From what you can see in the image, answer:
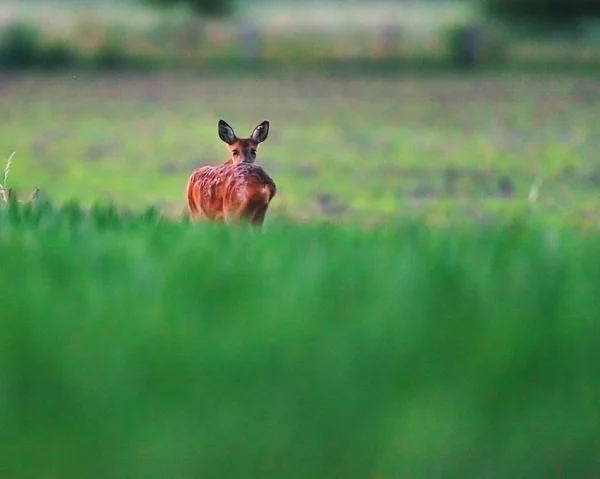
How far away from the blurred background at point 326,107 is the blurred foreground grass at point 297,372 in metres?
1.24

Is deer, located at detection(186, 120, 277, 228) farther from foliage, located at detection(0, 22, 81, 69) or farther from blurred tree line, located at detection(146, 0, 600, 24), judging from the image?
blurred tree line, located at detection(146, 0, 600, 24)

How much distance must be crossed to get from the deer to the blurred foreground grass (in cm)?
236

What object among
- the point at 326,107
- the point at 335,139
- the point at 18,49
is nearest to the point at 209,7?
the point at 18,49

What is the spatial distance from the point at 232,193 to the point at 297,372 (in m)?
2.81

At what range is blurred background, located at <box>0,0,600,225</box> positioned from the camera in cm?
1231

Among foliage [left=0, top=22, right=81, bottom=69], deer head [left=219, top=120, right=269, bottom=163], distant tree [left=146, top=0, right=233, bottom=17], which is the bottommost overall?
deer head [left=219, top=120, right=269, bottom=163]

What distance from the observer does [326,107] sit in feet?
67.1

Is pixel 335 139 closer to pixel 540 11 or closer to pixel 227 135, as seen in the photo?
pixel 227 135

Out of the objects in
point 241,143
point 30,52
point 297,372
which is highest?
point 30,52

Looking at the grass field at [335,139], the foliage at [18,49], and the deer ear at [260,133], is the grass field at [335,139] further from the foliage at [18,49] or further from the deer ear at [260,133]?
the deer ear at [260,133]

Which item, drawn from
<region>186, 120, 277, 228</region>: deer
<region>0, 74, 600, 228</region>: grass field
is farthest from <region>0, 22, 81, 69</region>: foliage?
<region>186, 120, 277, 228</region>: deer

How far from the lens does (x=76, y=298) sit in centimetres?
235

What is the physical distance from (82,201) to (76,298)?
915 centimetres

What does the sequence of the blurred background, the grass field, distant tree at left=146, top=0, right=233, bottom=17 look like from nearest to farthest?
the grass field, the blurred background, distant tree at left=146, top=0, right=233, bottom=17
